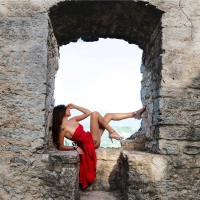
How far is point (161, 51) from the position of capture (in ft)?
9.20

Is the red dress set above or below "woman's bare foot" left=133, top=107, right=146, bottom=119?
below

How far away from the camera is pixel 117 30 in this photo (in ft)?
11.2

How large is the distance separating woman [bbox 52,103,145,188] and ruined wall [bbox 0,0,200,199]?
708 mm

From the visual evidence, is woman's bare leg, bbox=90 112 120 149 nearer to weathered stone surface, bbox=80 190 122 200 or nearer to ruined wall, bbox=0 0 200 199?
weathered stone surface, bbox=80 190 122 200

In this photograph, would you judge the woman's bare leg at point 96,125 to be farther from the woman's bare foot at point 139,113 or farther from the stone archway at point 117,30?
the stone archway at point 117,30

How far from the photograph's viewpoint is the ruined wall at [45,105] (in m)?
2.61

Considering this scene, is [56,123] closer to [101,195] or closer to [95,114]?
[95,114]

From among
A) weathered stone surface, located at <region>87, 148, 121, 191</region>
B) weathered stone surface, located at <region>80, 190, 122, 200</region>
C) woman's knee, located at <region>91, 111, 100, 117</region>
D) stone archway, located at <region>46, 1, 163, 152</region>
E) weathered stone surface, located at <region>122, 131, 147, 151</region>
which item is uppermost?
stone archway, located at <region>46, 1, 163, 152</region>

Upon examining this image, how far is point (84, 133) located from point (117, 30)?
57.5 inches

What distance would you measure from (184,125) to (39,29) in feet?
6.03

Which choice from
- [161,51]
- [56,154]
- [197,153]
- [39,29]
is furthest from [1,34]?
[197,153]

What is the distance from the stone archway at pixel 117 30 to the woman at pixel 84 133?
0.30 m

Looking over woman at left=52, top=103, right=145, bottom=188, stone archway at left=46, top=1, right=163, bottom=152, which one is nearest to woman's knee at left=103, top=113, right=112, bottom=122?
woman at left=52, top=103, right=145, bottom=188

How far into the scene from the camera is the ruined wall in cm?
261
